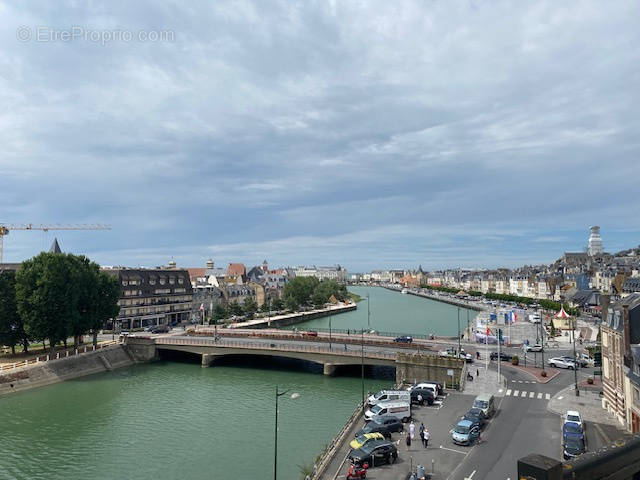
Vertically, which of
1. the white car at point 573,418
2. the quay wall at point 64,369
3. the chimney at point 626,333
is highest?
the chimney at point 626,333

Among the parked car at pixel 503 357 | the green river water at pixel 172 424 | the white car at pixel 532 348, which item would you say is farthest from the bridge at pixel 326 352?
the white car at pixel 532 348

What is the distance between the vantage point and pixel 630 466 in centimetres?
1133

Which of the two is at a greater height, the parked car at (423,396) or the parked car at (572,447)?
the parked car at (572,447)

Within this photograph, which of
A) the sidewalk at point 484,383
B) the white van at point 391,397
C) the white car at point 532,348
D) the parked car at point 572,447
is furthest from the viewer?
the white car at point 532,348

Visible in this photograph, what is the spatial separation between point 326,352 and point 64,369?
33668mm

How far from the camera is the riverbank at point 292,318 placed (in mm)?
110375

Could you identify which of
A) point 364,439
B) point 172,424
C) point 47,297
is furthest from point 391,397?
point 47,297

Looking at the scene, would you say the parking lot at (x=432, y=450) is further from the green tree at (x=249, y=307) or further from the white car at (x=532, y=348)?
the green tree at (x=249, y=307)

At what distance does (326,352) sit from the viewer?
194 feet

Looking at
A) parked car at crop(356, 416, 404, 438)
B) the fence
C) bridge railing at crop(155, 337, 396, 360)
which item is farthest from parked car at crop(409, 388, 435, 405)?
the fence

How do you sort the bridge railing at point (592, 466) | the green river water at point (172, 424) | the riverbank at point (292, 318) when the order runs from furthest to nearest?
the riverbank at point (292, 318) < the green river water at point (172, 424) < the bridge railing at point (592, 466)

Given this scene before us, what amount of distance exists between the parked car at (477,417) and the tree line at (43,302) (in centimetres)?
5311

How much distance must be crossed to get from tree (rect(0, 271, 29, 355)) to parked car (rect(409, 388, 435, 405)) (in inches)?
2082

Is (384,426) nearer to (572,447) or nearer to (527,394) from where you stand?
(572,447)
